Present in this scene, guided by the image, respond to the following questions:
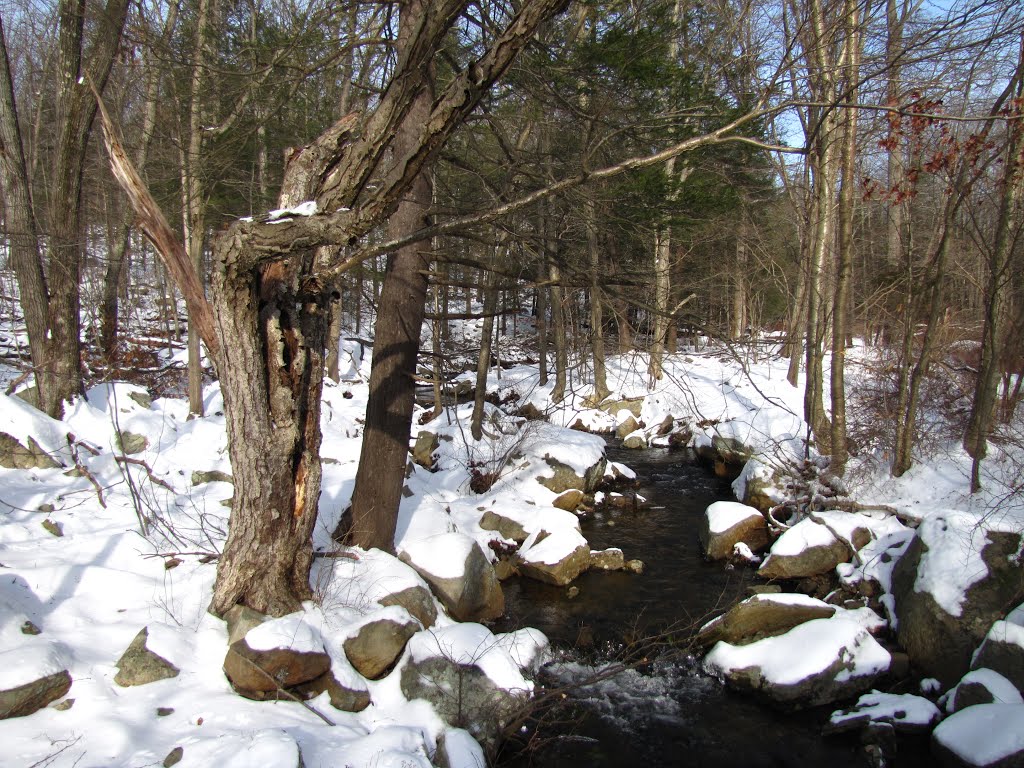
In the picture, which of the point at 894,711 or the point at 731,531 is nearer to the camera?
the point at 894,711

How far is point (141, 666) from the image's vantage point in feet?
12.9

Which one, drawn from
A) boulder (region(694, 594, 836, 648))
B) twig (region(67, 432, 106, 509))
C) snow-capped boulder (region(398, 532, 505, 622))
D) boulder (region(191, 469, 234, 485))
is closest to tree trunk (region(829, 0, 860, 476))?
boulder (region(694, 594, 836, 648))

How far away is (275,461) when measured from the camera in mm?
4387

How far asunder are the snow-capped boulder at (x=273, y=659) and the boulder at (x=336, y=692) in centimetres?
5

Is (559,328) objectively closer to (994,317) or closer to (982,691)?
(982,691)

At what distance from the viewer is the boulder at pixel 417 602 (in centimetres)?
542

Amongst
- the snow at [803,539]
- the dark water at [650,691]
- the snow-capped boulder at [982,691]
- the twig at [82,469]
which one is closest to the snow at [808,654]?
the dark water at [650,691]

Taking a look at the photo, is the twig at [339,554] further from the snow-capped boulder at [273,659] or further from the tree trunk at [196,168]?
the tree trunk at [196,168]

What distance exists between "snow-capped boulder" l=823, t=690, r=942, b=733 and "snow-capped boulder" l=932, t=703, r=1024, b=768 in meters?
0.31

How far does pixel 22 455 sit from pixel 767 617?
770 centimetres

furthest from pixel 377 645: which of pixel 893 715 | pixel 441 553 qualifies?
pixel 893 715

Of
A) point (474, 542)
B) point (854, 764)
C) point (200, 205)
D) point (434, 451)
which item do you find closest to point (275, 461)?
point (474, 542)

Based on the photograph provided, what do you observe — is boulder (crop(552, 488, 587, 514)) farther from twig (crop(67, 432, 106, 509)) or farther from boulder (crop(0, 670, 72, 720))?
boulder (crop(0, 670, 72, 720))

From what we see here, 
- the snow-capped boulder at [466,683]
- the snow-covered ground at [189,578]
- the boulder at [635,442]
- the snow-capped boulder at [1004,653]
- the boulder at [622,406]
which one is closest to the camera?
the snow-covered ground at [189,578]
